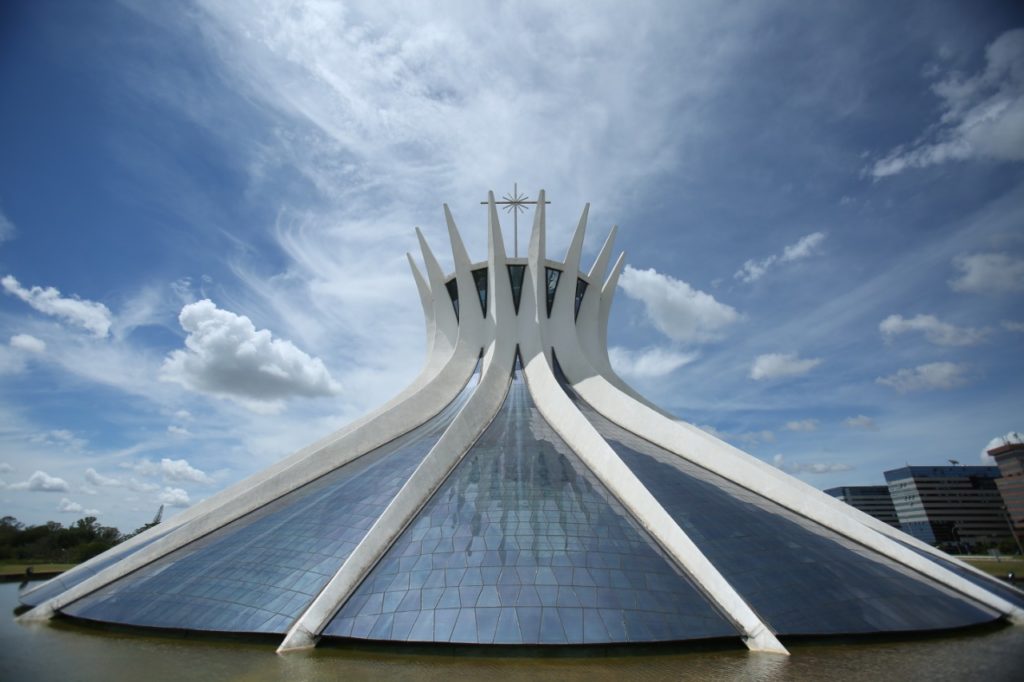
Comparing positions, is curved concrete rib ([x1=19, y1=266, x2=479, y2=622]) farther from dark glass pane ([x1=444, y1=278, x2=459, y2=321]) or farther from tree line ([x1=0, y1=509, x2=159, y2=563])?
tree line ([x1=0, y1=509, x2=159, y2=563])

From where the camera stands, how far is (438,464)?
14.4 m

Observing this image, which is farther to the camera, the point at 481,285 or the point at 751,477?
the point at 481,285

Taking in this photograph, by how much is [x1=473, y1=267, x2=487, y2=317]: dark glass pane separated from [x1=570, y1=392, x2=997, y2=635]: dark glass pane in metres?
11.8

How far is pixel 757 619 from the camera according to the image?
348 inches

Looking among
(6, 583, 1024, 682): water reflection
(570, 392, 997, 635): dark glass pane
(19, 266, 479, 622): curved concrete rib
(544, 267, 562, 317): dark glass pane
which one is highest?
(544, 267, 562, 317): dark glass pane

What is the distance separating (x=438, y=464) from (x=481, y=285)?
11403 millimetres

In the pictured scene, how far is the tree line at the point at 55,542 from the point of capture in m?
32.7

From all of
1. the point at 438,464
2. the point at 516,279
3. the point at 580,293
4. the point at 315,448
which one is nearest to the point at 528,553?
the point at 438,464

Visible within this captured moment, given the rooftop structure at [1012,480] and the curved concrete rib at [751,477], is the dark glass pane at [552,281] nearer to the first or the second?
the curved concrete rib at [751,477]

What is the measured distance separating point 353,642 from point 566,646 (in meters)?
3.91

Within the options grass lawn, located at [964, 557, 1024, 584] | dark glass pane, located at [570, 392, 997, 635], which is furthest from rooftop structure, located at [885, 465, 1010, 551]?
dark glass pane, located at [570, 392, 997, 635]

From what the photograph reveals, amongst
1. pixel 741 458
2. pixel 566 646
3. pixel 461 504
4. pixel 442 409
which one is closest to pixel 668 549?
pixel 566 646

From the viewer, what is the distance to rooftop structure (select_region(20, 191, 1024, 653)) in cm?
913

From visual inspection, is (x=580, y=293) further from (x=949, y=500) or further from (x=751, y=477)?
(x=949, y=500)
